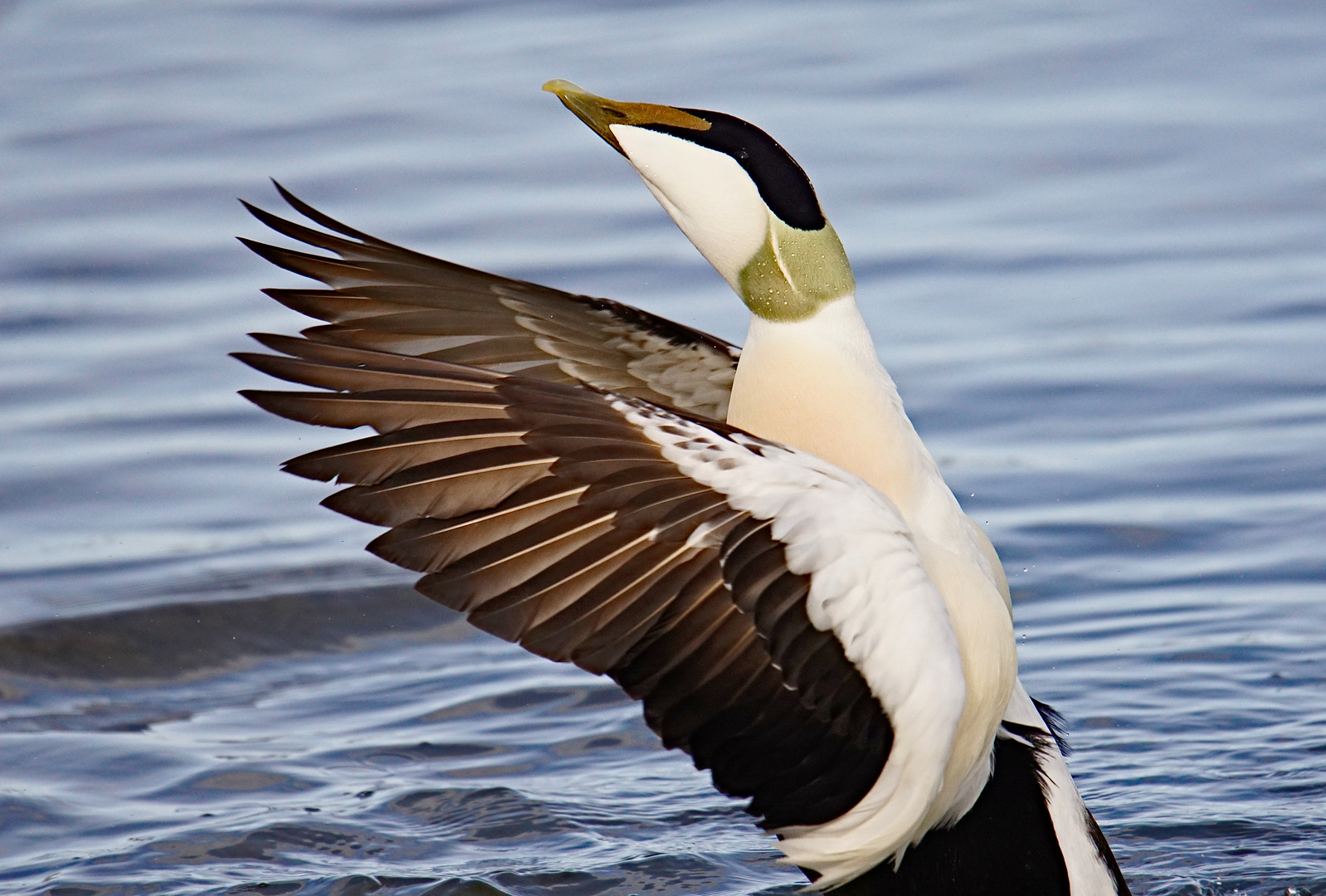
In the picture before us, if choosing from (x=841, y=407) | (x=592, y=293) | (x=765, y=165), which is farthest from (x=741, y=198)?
(x=592, y=293)

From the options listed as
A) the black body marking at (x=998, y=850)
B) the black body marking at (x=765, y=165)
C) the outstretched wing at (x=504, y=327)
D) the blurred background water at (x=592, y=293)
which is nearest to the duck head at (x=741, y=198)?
the black body marking at (x=765, y=165)

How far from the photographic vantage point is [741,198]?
10.5ft

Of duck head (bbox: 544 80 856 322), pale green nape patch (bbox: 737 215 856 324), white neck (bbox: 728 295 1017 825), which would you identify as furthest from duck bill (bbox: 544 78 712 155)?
white neck (bbox: 728 295 1017 825)

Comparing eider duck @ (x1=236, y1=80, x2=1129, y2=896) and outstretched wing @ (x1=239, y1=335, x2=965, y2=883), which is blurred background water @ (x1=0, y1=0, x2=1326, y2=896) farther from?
outstretched wing @ (x1=239, y1=335, x2=965, y2=883)

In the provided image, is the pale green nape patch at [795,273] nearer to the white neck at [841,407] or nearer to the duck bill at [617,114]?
the white neck at [841,407]

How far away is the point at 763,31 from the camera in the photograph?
424 inches

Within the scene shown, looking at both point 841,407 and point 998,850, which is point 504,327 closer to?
point 841,407

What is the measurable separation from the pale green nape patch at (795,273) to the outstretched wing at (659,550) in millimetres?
408

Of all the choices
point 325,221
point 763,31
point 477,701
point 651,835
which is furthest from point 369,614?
point 763,31

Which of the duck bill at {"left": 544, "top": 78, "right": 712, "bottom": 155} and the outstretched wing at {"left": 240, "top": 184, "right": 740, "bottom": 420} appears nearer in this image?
the duck bill at {"left": 544, "top": 78, "right": 712, "bottom": 155}

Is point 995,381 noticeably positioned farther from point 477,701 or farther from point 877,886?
point 877,886

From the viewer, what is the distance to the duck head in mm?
3191

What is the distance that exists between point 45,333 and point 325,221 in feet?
14.1

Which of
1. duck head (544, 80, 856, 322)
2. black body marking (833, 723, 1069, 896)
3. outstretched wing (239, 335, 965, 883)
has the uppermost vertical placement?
duck head (544, 80, 856, 322)
